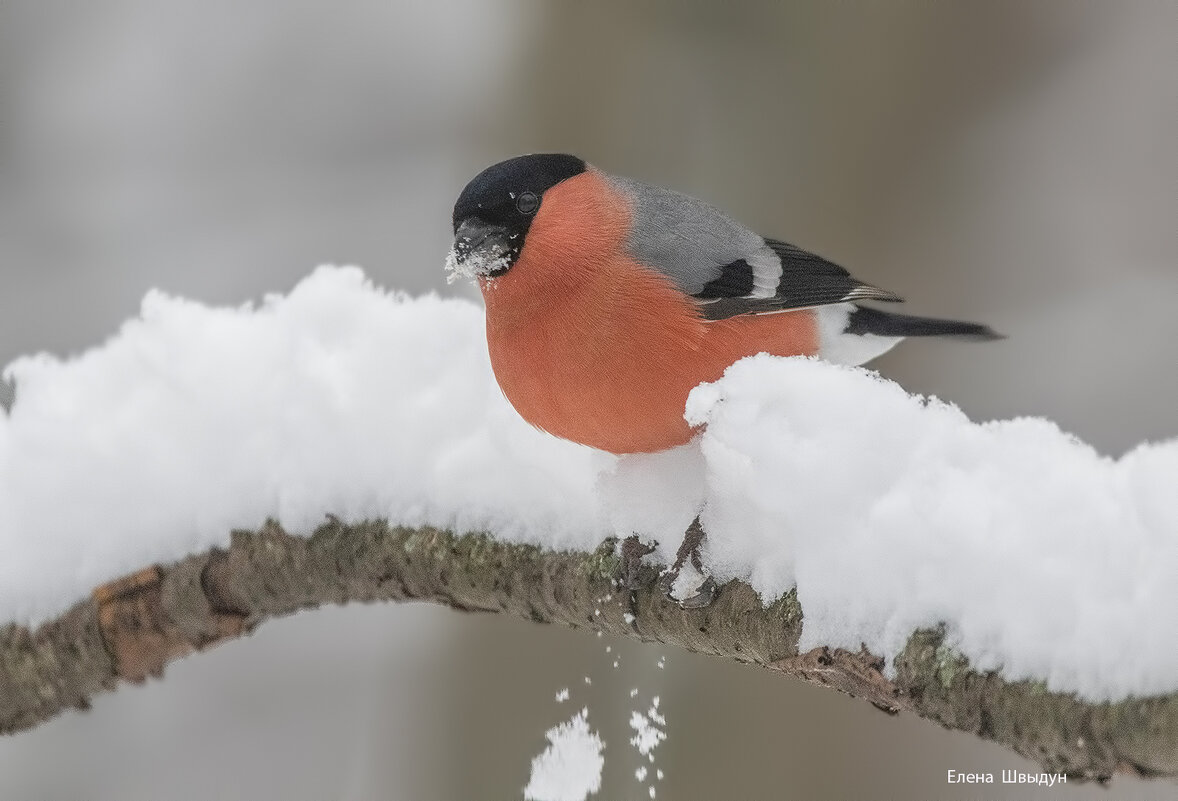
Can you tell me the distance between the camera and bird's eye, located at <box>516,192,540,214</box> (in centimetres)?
216

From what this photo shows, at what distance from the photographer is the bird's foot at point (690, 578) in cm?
163

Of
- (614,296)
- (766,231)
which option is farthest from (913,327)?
(766,231)

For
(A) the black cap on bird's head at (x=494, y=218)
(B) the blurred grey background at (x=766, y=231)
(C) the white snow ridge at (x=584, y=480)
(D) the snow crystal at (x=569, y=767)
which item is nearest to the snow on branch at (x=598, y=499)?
(C) the white snow ridge at (x=584, y=480)

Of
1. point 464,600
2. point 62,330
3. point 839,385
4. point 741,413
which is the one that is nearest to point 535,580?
point 464,600

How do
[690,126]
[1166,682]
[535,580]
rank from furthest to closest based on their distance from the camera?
[690,126]
[535,580]
[1166,682]

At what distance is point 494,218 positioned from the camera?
2.13 metres

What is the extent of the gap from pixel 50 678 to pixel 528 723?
1.69m

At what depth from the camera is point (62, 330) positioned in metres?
4.11

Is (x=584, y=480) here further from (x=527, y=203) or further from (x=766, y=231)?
(x=766, y=231)

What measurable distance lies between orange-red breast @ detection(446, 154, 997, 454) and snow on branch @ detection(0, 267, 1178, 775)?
12 cm

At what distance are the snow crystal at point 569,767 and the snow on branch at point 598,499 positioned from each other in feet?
1.44

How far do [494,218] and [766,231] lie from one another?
69.9 inches

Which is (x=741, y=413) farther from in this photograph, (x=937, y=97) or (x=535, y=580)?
(x=937, y=97)

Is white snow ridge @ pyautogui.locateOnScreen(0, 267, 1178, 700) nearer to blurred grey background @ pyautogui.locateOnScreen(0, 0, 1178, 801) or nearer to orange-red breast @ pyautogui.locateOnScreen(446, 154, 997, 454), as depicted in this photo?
orange-red breast @ pyautogui.locateOnScreen(446, 154, 997, 454)
